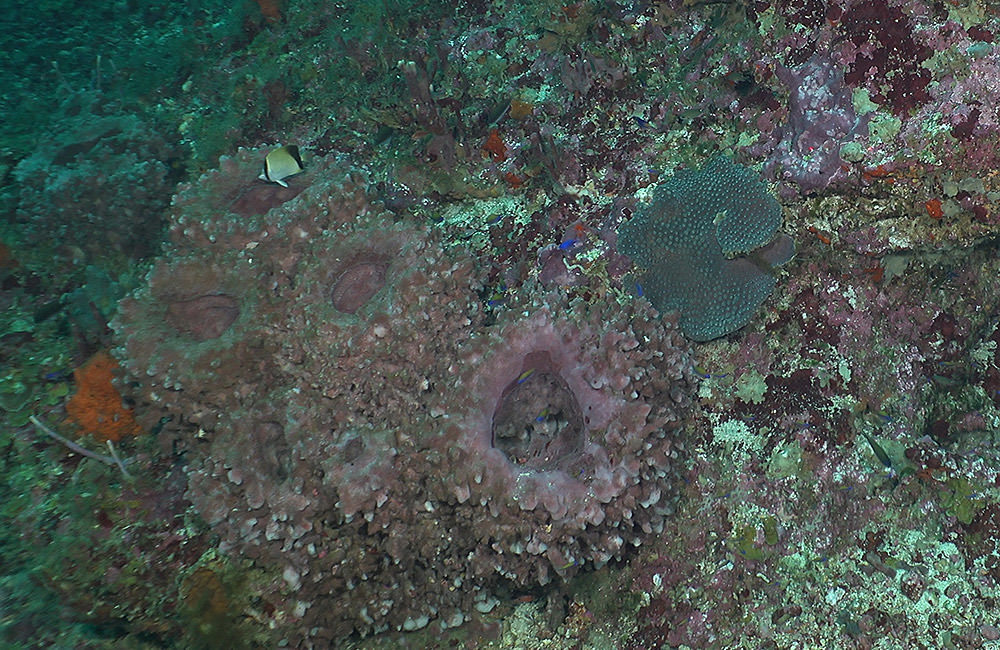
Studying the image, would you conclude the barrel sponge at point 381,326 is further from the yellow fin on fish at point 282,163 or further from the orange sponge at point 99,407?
the orange sponge at point 99,407

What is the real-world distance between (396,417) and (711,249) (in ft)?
7.89

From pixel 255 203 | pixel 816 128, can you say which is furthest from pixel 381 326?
pixel 816 128

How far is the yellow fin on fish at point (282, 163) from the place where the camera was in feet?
12.8

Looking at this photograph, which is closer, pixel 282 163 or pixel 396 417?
pixel 396 417

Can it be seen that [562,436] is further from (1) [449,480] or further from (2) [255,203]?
(2) [255,203]

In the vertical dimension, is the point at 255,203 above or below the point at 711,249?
below

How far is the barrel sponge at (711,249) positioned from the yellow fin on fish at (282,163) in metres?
2.39

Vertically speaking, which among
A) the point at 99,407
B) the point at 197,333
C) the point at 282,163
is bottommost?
the point at 99,407

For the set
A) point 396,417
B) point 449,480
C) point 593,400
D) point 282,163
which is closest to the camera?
point 449,480

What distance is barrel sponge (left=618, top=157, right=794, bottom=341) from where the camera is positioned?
3910mm

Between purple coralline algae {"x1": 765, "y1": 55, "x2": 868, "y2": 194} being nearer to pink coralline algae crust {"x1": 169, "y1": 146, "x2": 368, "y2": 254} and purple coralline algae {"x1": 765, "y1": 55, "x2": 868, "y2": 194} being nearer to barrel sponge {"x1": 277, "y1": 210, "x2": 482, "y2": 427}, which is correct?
barrel sponge {"x1": 277, "y1": 210, "x2": 482, "y2": 427}

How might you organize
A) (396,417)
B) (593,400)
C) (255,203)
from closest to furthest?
(593,400) < (396,417) < (255,203)

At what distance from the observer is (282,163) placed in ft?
12.9

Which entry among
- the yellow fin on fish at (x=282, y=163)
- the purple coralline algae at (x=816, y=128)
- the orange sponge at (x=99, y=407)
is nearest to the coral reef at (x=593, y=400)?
the purple coralline algae at (x=816, y=128)
